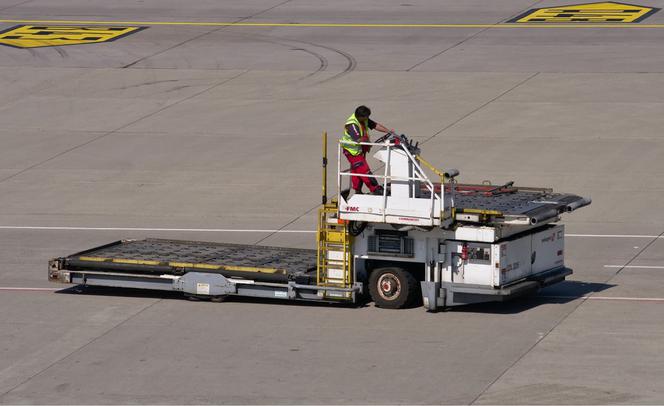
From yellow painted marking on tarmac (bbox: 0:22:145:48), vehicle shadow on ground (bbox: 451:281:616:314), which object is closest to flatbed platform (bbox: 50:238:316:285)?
vehicle shadow on ground (bbox: 451:281:616:314)

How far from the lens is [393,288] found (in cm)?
2097

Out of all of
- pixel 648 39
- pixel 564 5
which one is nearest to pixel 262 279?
pixel 648 39

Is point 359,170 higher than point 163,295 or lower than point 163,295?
higher

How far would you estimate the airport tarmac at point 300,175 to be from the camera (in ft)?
59.0

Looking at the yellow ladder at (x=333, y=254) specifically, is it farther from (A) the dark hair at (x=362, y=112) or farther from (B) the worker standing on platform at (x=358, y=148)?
(A) the dark hair at (x=362, y=112)

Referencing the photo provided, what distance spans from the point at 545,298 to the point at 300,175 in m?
10.9

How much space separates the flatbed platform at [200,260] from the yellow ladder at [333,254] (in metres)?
0.27

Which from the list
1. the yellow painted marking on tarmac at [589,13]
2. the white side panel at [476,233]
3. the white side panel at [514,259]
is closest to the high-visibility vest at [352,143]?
the white side panel at [476,233]

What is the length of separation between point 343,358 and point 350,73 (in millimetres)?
22991

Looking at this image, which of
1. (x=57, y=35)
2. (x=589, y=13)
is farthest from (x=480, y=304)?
(x=57, y=35)

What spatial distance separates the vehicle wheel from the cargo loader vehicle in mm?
15

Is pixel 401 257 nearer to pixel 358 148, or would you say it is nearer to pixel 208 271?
pixel 358 148

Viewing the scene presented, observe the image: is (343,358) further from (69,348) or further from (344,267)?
(69,348)

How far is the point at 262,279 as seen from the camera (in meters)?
21.3
